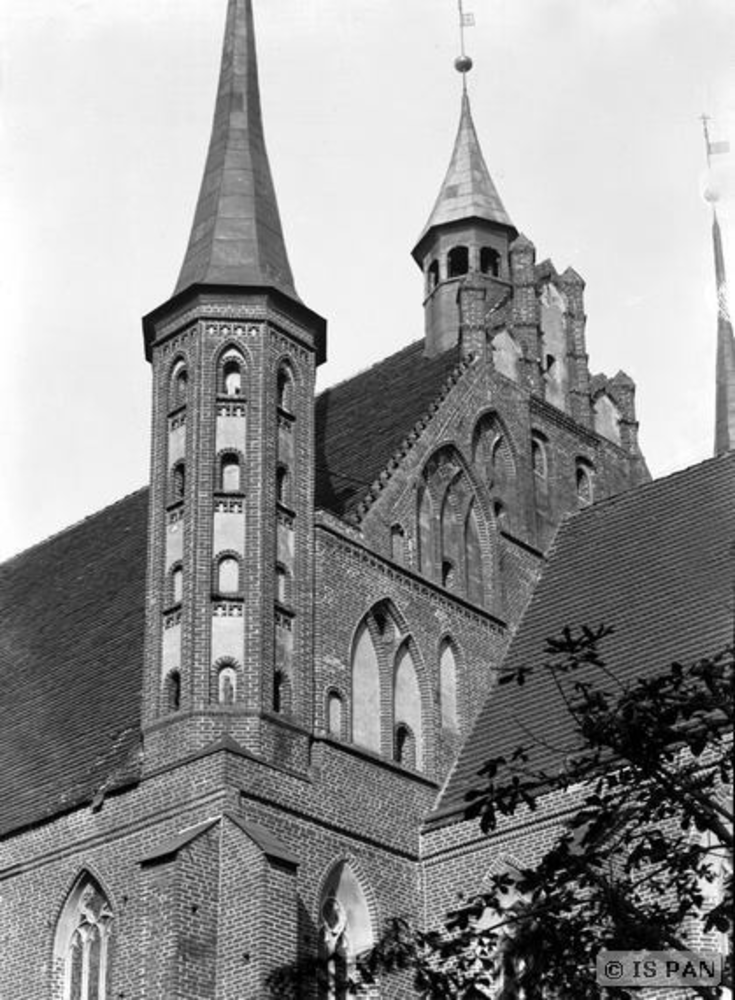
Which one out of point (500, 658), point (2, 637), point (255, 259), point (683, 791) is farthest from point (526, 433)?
point (683, 791)

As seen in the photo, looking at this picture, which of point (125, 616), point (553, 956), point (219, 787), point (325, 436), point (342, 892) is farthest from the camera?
point (325, 436)

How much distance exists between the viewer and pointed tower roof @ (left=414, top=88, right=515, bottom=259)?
32.3 meters

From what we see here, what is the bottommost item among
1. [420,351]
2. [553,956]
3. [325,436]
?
[553,956]

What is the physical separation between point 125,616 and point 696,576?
7.48 meters

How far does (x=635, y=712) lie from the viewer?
12.9 m

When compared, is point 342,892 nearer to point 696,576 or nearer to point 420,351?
point 696,576

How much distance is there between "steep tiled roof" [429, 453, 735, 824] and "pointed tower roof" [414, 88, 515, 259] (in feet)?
23.0

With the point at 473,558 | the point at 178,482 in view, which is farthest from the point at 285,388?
the point at 473,558

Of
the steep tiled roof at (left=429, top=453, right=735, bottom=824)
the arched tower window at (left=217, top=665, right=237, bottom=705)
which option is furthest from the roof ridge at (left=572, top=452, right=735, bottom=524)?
the arched tower window at (left=217, top=665, right=237, bottom=705)

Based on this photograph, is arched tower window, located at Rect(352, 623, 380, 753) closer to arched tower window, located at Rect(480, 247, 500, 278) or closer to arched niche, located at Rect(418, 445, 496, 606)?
arched niche, located at Rect(418, 445, 496, 606)

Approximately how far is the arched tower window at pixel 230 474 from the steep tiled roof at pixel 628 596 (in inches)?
162

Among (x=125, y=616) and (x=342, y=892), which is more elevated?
(x=125, y=616)

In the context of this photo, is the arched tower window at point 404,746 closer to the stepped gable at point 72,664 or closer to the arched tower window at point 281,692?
the arched tower window at point 281,692

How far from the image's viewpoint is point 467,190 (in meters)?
32.9
